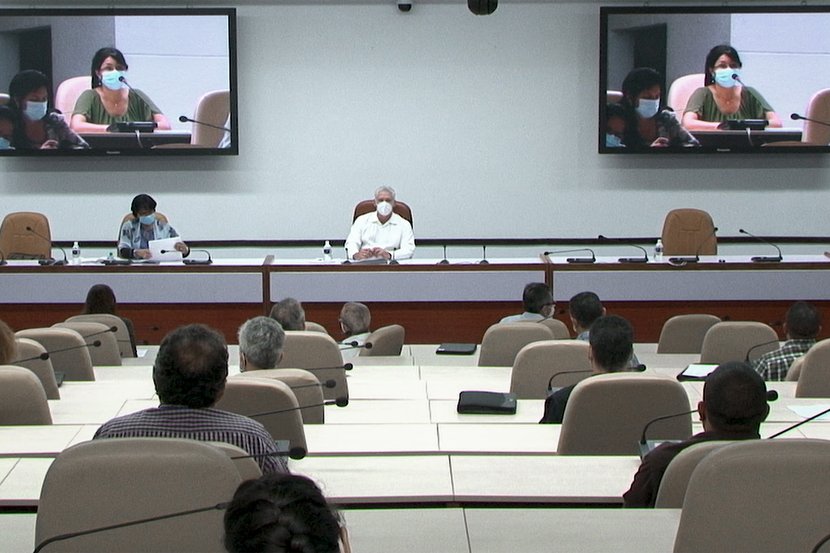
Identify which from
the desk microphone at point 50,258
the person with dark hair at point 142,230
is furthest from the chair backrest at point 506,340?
the desk microphone at point 50,258

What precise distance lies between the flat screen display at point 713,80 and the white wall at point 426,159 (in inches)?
11.0

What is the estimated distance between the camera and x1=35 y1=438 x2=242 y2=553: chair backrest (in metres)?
2.35

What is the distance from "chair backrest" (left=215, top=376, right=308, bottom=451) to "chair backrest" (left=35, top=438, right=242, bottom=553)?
1211 millimetres

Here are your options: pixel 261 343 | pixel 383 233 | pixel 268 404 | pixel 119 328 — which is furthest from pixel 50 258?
pixel 268 404

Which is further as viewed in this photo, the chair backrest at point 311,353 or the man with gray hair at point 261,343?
the chair backrest at point 311,353

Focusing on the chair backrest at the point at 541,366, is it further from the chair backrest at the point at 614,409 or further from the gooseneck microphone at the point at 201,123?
the gooseneck microphone at the point at 201,123

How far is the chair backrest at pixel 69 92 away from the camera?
35.0 feet

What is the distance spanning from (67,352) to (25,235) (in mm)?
5125

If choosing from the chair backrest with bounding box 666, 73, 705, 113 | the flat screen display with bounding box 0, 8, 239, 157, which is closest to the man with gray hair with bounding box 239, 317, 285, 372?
the flat screen display with bounding box 0, 8, 239, 157

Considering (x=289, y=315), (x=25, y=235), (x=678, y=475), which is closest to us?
(x=678, y=475)

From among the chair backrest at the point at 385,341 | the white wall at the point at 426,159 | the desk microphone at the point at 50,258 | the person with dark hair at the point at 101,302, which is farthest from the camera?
the white wall at the point at 426,159

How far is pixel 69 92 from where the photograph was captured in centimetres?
1069

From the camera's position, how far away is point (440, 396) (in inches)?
187

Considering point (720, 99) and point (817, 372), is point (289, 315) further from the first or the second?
point (720, 99)
